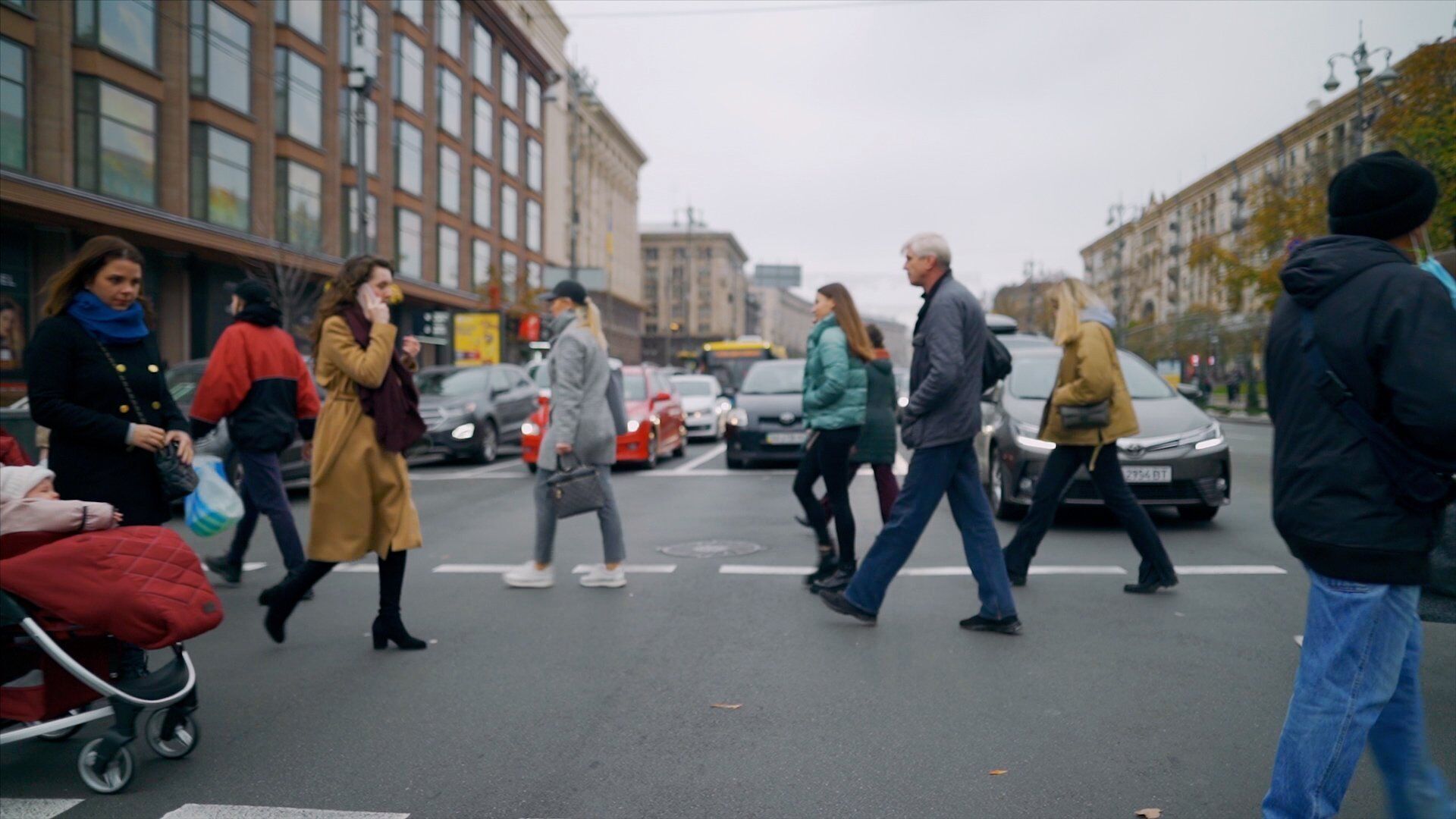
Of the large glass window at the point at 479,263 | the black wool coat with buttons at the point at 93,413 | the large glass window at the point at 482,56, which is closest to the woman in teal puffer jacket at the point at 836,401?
the black wool coat with buttons at the point at 93,413

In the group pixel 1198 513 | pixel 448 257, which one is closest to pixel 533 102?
pixel 448 257

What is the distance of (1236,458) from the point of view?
56.0 feet

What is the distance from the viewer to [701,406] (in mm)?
21781

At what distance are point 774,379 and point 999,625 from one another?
10.4 metres

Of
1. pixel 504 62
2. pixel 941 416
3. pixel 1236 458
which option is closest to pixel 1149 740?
pixel 941 416

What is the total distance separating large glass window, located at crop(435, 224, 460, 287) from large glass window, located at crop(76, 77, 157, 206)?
59.8 ft

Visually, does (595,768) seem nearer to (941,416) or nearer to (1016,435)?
(941,416)

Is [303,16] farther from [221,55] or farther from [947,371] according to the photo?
[947,371]

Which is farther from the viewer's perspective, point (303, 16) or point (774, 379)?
point (303, 16)

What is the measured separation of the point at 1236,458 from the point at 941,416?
13.8 m

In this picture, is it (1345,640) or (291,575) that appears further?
(291,575)

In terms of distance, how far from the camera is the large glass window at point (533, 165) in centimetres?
5569

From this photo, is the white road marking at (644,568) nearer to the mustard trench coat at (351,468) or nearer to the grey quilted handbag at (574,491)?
the grey quilted handbag at (574,491)

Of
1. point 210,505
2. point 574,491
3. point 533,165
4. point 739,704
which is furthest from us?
point 533,165
